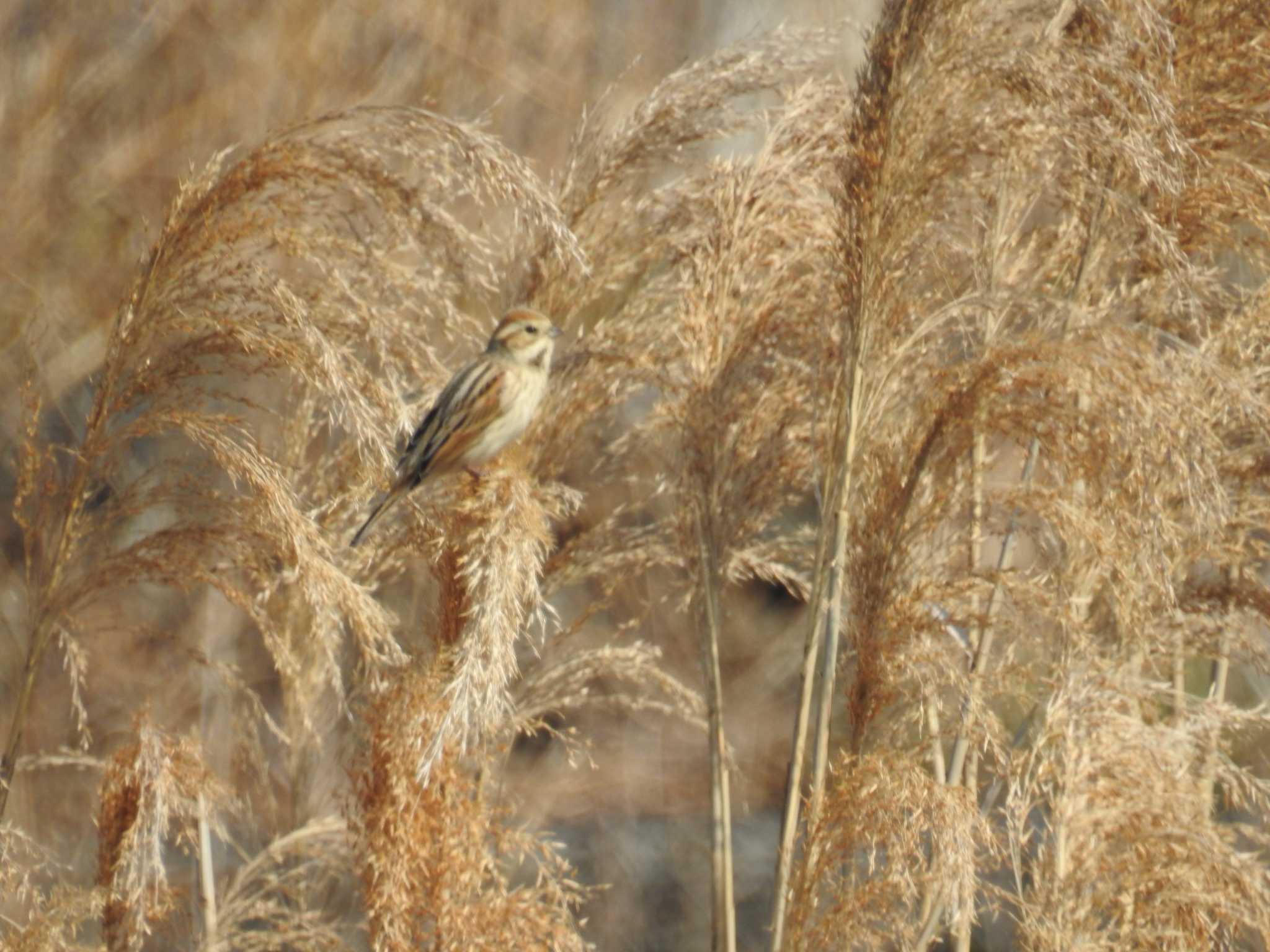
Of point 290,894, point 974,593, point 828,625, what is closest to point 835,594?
point 828,625

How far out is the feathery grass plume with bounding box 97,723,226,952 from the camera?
2.17 metres

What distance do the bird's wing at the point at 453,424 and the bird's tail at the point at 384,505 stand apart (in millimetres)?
43

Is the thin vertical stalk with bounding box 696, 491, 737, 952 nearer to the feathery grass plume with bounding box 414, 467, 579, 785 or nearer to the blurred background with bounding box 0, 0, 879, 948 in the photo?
the feathery grass plume with bounding box 414, 467, 579, 785

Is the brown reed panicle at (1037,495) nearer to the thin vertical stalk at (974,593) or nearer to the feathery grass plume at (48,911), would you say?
the thin vertical stalk at (974,593)

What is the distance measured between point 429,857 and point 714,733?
0.62 meters

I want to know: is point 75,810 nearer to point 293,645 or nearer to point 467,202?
point 293,645

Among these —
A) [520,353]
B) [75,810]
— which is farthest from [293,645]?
[75,810]

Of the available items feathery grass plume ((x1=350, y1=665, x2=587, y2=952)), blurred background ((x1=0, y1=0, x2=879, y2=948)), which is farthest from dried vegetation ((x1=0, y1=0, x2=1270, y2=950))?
blurred background ((x1=0, y1=0, x2=879, y2=948))

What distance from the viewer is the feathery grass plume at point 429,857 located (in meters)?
1.93

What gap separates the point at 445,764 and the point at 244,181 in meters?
0.87

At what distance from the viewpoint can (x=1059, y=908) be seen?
7.25 feet

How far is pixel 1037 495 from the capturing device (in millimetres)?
2285

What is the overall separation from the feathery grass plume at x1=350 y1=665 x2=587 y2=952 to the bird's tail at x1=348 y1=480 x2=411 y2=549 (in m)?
0.60

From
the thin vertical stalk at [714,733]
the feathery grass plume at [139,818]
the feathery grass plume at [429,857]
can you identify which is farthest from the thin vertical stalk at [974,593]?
the feathery grass plume at [139,818]
